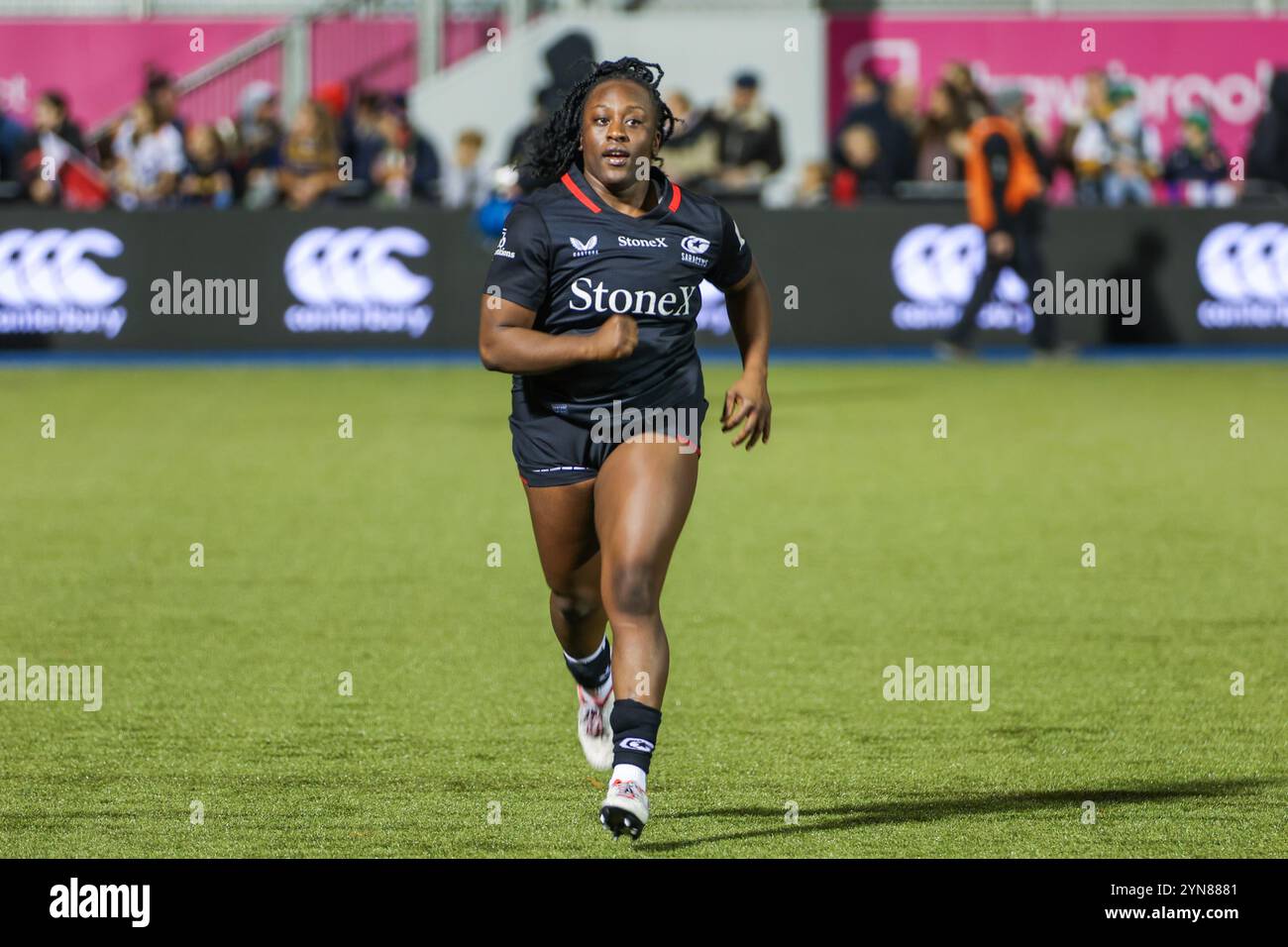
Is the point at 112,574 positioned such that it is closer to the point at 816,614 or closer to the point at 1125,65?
the point at 816,614

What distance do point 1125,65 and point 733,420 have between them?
24994 millimetres

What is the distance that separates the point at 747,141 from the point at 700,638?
14.5 m

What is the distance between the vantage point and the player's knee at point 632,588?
6.20 meters

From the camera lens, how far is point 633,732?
19.9ft

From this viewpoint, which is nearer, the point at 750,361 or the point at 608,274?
the point at 608,274

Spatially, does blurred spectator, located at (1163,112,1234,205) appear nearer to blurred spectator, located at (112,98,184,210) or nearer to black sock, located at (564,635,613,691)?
blurred spectator, located at (112,98,184,210)

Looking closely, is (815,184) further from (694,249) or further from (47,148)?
(694,249)

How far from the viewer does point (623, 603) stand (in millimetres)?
6211

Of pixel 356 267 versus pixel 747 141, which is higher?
pixel 747 141

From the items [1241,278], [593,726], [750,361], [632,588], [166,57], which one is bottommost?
[593,726]

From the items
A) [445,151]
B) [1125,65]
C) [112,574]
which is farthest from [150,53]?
[112,574]

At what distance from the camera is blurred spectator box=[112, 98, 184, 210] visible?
23.2m

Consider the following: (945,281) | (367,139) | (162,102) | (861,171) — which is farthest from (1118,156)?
(162,102)

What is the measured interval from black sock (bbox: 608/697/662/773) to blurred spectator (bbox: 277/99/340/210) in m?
16.7
